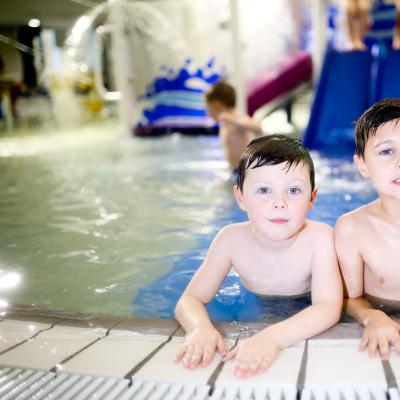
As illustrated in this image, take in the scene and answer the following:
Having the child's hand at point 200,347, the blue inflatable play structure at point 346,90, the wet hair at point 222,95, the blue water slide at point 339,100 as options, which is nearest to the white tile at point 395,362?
the child's hand at point 200,347

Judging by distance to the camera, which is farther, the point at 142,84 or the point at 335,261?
the point at 142,84

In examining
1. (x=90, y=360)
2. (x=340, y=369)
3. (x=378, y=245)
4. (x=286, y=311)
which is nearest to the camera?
(x=340, y=369)

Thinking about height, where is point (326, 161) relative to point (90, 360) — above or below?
above

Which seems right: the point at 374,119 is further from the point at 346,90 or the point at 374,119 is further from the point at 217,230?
the point at 346,90

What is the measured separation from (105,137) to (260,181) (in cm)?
793

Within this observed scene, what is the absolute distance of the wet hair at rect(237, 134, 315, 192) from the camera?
1812 mm

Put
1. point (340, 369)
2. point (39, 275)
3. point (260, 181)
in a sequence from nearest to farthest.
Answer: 1. point (340, 369)
2. point (260, 181)
3. point (39, 275)

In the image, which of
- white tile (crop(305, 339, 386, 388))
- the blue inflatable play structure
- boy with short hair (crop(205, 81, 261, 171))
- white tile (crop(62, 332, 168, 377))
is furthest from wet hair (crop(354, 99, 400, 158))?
the blue inflatable play structure

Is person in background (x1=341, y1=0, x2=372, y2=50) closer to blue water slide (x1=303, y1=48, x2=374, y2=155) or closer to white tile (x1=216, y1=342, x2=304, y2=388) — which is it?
blue water slide (x1=303, y1=48, x2=374, y2=155)

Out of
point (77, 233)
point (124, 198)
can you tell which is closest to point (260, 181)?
point (77, 233)

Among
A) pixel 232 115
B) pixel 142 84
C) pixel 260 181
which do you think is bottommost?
pixel 260 181

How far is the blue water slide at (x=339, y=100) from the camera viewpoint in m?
6.30

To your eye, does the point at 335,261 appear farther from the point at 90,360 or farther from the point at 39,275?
the point at 39,275

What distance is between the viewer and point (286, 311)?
2125 millimetres
